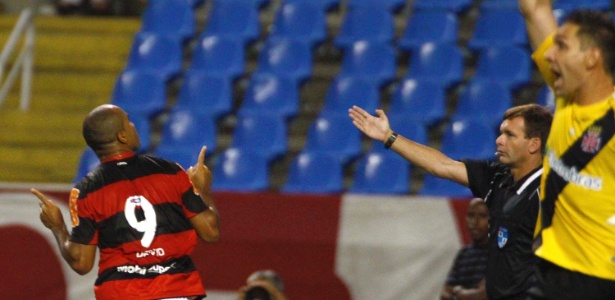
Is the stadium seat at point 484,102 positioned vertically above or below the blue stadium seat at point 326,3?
below

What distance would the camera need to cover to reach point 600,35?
3.71 meters

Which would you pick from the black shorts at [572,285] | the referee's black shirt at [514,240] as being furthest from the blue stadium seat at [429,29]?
the black shorts at [572,285]

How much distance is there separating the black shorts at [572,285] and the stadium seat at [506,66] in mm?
5747

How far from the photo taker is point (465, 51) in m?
10.4

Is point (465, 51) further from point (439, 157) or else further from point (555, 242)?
point (555, 242)

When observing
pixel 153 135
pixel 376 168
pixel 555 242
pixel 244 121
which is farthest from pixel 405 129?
pixel 555 242

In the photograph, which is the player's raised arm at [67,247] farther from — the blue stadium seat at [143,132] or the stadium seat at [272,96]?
the stadium seat at [272,96]

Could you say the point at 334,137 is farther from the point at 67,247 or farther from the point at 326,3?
the point at 67,247

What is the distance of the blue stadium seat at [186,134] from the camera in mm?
9711

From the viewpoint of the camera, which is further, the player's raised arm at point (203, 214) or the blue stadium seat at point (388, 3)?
the blue stadium seat at point (388, 3)

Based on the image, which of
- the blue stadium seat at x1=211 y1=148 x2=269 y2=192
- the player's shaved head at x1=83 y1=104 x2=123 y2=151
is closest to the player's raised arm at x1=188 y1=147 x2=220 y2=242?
the player's shaved head at x1=83 y1=104 x2=123 y2=151

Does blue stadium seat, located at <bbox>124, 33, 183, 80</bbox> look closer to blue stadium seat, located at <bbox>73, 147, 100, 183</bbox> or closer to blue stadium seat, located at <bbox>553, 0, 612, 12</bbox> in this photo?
blue stadium seat, located at <bbox>73, 147, 100, 183</bbox>

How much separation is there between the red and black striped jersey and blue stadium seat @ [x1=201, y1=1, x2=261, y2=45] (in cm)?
580

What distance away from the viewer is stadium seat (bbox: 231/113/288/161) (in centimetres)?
954
